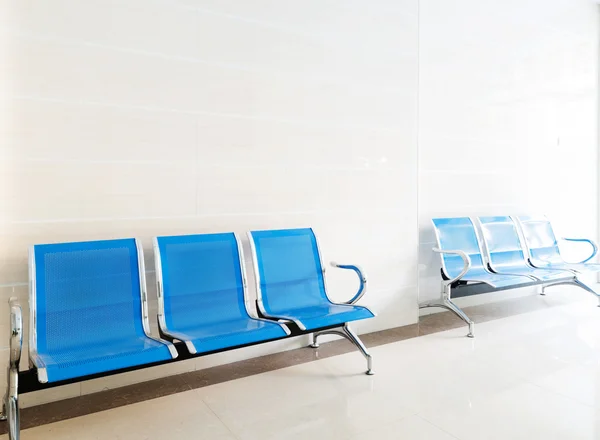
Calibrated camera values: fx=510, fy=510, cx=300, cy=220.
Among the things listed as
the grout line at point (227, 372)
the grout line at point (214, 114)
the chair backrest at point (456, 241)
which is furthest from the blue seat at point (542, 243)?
the grout line at point (214, 114)

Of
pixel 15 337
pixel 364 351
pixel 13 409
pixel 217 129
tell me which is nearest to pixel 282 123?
pixel 217 129

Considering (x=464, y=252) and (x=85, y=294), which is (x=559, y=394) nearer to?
(x=464, y=252)

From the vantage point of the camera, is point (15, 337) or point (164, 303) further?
point (164, 303)

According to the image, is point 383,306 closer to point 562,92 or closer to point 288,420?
point 288,420

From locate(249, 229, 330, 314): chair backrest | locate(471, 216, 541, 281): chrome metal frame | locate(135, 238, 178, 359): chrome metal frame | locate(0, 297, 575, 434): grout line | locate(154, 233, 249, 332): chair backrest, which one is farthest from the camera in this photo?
locate(471, 216, 541, 281): chrome metal frame

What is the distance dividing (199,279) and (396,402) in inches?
50.3

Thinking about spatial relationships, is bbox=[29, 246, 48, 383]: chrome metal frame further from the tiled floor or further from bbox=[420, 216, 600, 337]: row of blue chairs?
bbox=[420, 216, 600, 337]: row of blue chairs

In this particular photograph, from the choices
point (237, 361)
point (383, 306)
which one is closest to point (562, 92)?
point (383, 306)

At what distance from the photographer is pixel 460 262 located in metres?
4.28

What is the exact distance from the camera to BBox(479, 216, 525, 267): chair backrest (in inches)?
180

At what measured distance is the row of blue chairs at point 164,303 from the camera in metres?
2.27

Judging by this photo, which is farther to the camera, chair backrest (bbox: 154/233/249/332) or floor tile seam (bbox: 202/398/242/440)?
chair backrest (bbox: 154/233/249/332)

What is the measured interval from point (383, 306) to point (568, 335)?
1.41 m

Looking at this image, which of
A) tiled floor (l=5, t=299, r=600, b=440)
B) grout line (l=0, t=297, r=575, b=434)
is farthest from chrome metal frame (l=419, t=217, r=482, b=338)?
tiled floor (l=5, t=299, r=600, b=440)
